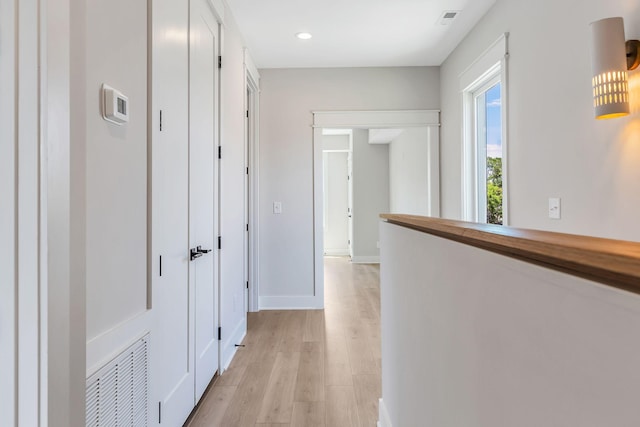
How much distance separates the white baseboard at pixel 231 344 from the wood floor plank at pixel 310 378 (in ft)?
1.79

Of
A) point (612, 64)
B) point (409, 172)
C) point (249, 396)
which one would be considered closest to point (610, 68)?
point (612, 64)

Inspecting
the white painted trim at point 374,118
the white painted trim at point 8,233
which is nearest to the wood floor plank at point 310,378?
the white painted trim at point 8,233

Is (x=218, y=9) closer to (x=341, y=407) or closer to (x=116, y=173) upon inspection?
(x=116, y=173)

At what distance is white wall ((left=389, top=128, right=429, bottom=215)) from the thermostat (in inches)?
139

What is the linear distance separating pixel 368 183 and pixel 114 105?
6.45m

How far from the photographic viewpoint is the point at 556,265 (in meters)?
0.45

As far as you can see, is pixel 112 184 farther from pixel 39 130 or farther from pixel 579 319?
pixel 579 319

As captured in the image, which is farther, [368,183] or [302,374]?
[368,183]

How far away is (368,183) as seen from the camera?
7355 millimetres

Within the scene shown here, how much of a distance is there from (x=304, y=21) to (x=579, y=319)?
3.11m

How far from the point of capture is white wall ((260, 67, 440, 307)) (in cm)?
395

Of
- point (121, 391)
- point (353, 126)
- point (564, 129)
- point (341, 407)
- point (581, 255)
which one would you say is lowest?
point (341, 407)

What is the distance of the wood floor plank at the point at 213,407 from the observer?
1.89 m

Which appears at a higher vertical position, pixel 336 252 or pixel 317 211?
pixel 317 211
